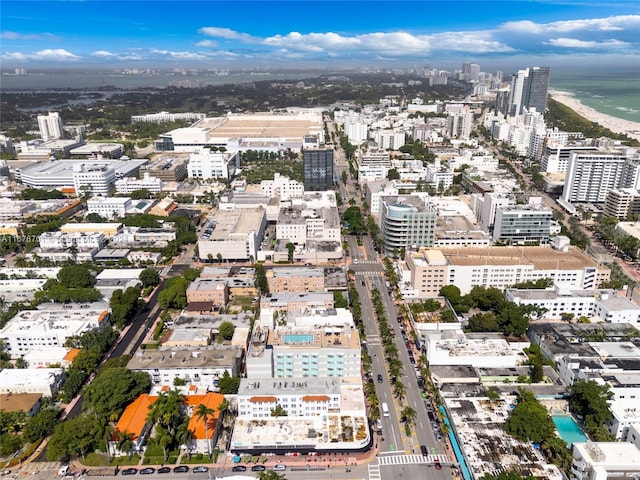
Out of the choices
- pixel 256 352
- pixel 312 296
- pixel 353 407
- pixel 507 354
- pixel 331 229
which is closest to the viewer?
pixel 353 407

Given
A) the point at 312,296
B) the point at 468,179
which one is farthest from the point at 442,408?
the point at 468,179

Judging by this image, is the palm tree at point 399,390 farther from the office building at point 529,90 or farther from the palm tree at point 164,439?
the office building at point 529,90

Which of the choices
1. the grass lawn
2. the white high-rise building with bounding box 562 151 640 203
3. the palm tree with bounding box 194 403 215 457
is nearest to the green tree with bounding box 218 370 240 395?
the palm tree with bounding box 194 403 215 457

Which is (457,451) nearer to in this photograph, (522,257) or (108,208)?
(522,257)

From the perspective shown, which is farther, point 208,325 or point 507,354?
point 208,325

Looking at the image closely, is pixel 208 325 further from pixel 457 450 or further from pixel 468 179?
pixel 468 179

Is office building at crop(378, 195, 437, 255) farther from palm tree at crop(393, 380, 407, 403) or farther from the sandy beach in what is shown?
the sandy beach

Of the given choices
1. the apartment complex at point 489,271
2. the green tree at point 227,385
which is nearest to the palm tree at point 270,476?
the green tree at point 227,385
